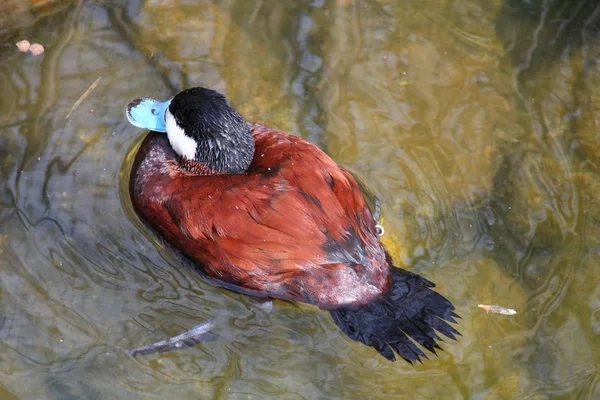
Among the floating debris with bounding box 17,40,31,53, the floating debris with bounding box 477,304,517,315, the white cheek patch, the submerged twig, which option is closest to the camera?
the floating debris with bounding box 477,304,517,315

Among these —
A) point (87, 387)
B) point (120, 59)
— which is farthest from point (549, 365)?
point (120, 59)

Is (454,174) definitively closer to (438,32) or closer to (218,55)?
(438,32)

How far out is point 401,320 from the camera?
2824mm

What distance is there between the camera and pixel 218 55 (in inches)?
148

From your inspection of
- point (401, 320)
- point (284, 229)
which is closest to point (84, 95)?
point (284, 229)

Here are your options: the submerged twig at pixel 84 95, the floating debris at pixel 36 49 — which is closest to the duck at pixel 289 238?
the submerged twig at pixel 84 95

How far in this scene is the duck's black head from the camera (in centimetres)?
304

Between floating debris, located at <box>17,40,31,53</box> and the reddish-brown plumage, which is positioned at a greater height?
the reddish-brown plumage

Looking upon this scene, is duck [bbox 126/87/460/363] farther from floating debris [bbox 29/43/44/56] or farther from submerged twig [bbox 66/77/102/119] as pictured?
floating debris [bbox 29/43/44/56]

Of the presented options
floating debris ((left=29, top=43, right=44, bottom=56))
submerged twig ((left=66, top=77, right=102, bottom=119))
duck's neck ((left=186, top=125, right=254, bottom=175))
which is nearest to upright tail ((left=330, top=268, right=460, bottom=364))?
duck's neck ((left=186, top=125, right=254, bottom=175))

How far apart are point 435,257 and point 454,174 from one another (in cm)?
45

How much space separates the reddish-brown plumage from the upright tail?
0.04 metres

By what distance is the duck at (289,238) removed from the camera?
2748 mm

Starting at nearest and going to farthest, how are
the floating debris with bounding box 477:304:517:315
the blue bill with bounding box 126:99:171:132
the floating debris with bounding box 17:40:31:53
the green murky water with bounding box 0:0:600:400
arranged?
the green murky water with bounding box 0:0:600:400
the floating debris with bounding box 477:304:517:315
the blue bill with bounding box 126:99:171:132
the floating debris with bounding box 17:40:31:53
